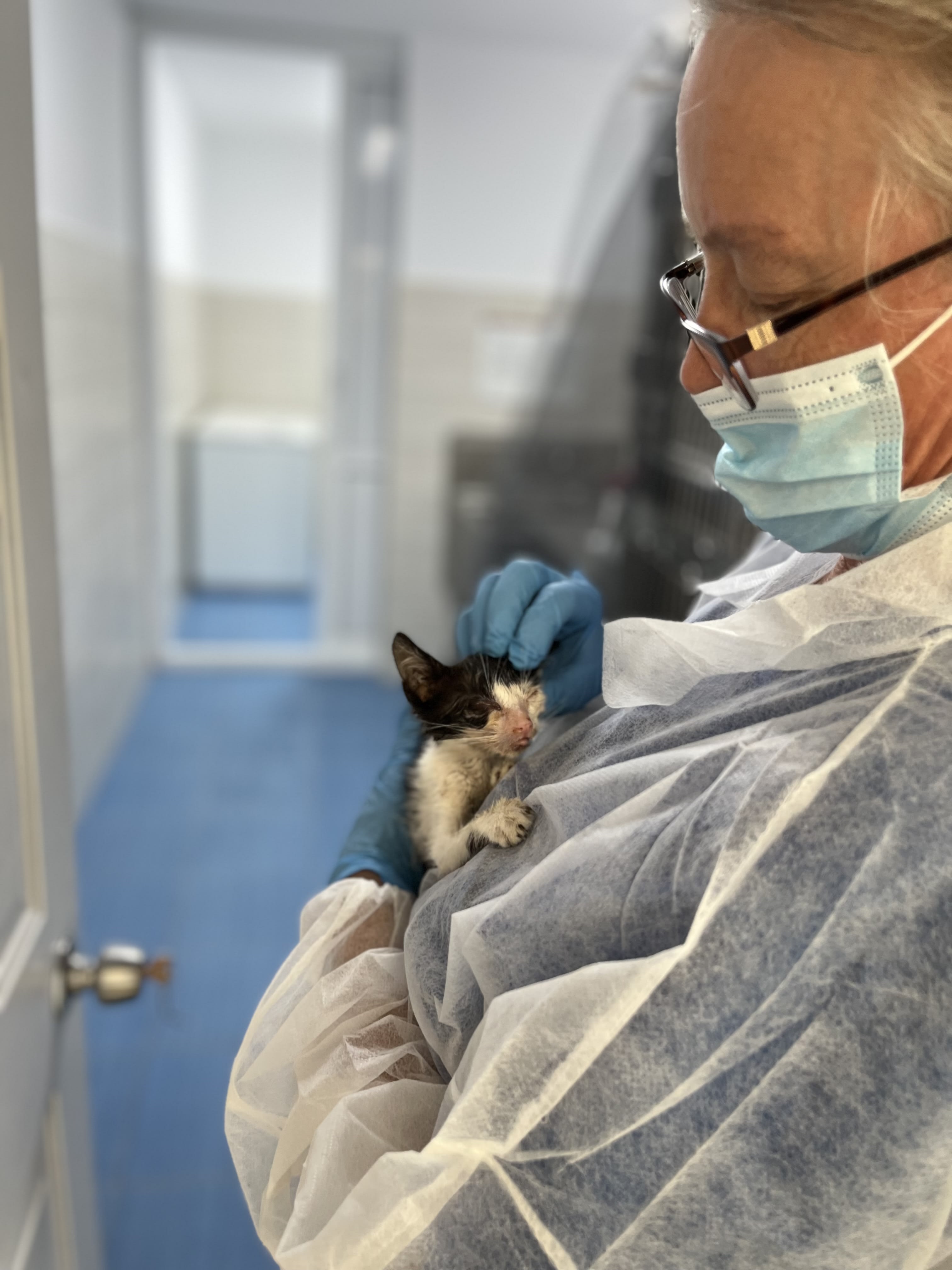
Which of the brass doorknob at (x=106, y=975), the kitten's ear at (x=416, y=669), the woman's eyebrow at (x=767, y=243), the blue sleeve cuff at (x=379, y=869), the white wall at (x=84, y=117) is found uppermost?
the white wall at (x=84, y=117)

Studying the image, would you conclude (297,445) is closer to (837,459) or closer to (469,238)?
(469,238)

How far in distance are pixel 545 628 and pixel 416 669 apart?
14 centimetres

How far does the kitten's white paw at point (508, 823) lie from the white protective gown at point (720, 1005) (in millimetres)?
34

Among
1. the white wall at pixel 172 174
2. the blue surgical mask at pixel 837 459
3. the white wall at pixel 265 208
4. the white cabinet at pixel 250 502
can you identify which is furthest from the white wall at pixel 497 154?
the blue surgical mask at pixel 837 459

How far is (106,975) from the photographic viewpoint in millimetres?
1016

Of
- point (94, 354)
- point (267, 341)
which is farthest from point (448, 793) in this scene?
point (267, 341)

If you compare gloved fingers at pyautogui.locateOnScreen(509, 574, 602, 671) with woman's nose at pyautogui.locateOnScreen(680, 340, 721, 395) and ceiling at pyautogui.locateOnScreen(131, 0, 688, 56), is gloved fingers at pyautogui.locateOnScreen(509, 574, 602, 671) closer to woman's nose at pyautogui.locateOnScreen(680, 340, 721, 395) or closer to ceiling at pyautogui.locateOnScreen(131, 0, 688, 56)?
woman's nose at pyautogui.locateOnScreen(680, 340, 721, 395)

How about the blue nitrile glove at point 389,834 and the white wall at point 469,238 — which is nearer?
the blue nitrile glove at point 389,834

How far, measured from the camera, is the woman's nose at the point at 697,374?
682mm

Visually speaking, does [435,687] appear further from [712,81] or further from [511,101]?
[511,101]

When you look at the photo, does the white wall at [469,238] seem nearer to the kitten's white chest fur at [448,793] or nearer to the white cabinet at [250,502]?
the white cabinet at [250,502]

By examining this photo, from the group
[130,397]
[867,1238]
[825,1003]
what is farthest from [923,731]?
[130,397]

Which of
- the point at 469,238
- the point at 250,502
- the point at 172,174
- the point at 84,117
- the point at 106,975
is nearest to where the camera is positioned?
the point at 106,975

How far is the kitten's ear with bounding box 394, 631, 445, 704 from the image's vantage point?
0.92 metres
